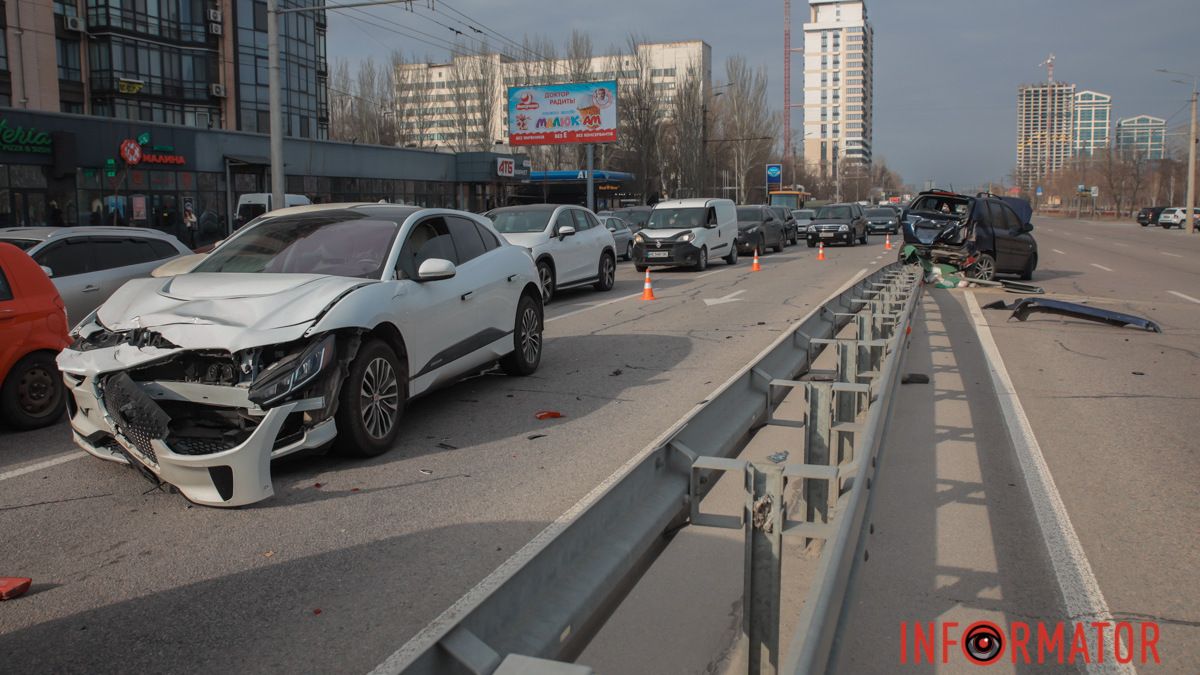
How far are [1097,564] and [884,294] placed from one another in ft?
15.8

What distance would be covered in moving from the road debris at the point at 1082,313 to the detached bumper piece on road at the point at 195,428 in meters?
11.4

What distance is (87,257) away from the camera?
10.0 meters

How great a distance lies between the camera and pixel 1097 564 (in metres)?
4.61

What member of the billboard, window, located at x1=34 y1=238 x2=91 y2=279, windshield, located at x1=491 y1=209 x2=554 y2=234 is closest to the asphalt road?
window, located at x1=34 y1=238 x2=91 y2=279

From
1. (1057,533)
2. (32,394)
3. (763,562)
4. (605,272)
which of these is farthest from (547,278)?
(763,562)

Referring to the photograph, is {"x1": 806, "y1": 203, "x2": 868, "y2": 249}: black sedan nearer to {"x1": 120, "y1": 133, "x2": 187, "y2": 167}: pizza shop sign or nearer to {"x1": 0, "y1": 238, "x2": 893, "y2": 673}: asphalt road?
{"x1": 120, "y1": 133, "x2": 187, "y2": 167}: pizza shop sign

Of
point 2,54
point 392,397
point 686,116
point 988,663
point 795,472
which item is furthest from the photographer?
point 686,116

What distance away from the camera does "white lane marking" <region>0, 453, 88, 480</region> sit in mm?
6246

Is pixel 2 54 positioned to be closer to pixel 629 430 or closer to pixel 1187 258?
pixel 629 430

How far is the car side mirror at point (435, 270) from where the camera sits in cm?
707

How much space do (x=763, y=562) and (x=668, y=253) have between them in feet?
69.5

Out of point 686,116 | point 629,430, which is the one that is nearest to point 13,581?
point 629,430

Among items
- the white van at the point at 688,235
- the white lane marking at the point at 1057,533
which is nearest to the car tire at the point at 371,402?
the white lane marking at the point at 1057,533

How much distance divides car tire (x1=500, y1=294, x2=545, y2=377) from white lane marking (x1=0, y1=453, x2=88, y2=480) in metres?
3.77
